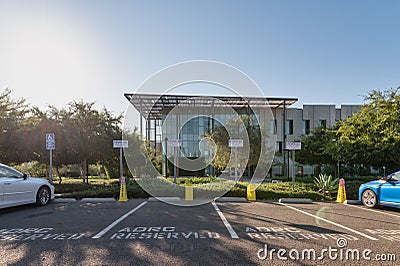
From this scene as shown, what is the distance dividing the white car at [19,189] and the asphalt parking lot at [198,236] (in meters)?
0.40

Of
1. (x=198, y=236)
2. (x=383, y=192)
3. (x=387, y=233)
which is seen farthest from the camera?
(x=383, y=192)

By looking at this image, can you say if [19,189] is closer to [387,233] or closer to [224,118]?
[387,233]

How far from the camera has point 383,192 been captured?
9.02 meters

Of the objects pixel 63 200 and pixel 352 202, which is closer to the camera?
→ pixel 352 202

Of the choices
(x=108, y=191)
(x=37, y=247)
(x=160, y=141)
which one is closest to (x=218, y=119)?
(x=160, y=141)

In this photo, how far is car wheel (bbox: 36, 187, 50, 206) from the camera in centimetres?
929

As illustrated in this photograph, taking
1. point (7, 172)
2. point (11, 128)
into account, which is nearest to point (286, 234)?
point (7, 172)

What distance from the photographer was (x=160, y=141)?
32875 mm

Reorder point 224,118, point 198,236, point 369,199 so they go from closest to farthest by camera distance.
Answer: point 198,236 → point 369,199 → point 224,118

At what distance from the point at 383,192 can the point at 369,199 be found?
1.97ft

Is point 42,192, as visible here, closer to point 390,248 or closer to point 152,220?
point 152,220

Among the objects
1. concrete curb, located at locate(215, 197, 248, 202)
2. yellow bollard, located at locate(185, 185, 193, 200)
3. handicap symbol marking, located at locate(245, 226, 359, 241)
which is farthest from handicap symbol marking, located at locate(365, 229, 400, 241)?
yellow bollard, located at locate(185, 185, 193, 200)

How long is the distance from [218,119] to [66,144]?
66.3 ft

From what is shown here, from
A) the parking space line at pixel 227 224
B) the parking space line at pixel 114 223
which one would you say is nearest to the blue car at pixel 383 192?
the parking space line at pixel 227 224
